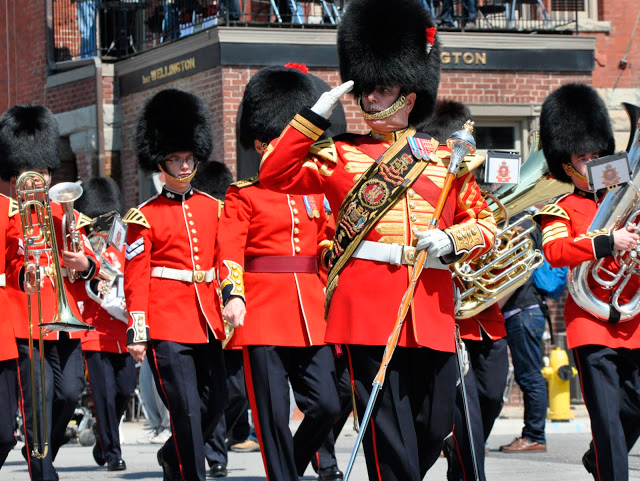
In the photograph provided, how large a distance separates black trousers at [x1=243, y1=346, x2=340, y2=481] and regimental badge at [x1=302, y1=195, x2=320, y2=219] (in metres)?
0.73

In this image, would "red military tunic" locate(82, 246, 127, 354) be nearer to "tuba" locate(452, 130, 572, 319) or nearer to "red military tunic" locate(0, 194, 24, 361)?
Result: "red military tunic" locate(0, 194, 24, 361)

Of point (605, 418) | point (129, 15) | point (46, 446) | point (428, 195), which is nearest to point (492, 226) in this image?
point (428, 195)

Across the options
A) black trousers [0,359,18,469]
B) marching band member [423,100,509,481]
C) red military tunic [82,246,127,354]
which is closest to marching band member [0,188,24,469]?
black trousers [0,359,18,469]

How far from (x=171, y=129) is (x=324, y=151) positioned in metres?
3.12

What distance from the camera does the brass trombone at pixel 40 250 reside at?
7816 millimetres

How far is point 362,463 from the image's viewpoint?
10023mm

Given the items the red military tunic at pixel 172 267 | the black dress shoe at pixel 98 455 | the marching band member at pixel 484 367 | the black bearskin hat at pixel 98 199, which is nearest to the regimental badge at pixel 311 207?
the red military tunic at pixel 172 267

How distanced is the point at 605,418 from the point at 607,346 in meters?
0.34

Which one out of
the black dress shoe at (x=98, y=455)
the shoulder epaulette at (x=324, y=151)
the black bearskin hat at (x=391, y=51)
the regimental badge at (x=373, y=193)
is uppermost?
the black bearskin hat at (x=391, y=51)

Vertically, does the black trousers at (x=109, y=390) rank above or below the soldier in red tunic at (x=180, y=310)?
below

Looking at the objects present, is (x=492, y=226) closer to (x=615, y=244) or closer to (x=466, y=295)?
(x=615, y=244)

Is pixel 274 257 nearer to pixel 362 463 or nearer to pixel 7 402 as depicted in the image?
pixel 7 402

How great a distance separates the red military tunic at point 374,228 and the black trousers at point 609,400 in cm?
120

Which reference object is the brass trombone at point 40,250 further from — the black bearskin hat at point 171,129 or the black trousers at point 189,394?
the black bearskin hat at point 171,129
